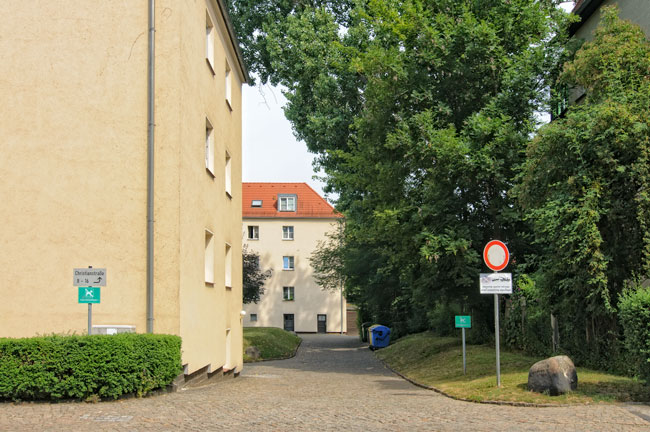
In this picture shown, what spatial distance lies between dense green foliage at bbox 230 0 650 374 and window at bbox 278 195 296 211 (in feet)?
137

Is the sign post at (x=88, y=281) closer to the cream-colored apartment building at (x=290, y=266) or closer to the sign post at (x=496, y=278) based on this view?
the sign post at (x=496, y=278)

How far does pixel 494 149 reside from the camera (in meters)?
20.1

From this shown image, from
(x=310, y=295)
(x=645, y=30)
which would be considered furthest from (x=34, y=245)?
(x=310, y=295)

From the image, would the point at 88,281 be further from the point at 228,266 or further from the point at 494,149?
the point at 494,149

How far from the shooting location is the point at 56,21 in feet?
49.1

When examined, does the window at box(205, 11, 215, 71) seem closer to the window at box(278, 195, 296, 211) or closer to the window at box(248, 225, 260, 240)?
the window at box(248, 225, 260, 240)

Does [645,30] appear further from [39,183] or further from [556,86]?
[39,183]

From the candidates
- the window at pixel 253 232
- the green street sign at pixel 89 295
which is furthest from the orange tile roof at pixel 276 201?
the green street sign at pixel 89 295

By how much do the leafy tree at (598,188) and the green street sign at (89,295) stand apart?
8.78 metres

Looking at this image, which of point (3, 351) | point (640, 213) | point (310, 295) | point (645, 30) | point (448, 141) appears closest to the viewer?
point (3, 351)

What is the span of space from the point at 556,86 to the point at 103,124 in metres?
13.1

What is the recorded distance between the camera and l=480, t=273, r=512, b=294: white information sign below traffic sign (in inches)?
558

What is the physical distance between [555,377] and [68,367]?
7.90 metres

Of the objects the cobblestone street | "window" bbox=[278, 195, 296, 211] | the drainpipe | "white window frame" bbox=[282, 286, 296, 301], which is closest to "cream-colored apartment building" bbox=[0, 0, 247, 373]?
the drainpipe
